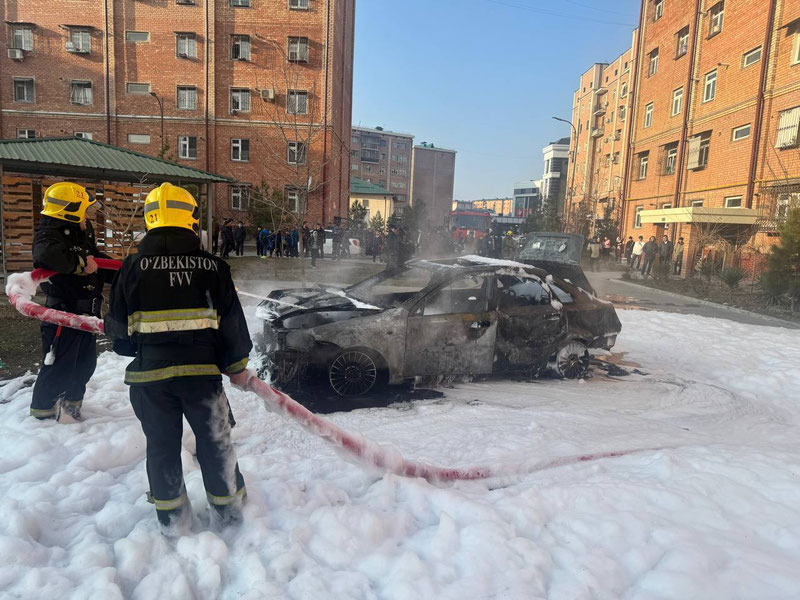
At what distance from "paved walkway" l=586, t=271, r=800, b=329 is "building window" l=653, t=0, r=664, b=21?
19489mm

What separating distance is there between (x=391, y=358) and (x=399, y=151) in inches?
3502

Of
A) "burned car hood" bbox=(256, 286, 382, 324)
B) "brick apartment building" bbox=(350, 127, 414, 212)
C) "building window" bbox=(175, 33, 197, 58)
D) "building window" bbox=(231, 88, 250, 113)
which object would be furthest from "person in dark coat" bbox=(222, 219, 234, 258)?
"brick apartment building" bbox=(350, 127, 414, 212)

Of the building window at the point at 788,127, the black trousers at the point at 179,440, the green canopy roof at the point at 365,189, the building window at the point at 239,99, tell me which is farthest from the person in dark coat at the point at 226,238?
the green canopy roof at the point at 365,189

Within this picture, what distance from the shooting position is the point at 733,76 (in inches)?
922

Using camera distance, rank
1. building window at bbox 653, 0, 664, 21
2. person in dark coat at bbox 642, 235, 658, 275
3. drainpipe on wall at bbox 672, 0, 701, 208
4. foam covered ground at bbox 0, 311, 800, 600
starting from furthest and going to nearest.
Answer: building window at bbox 653, 0, 664, 21
drainpipe on wall at bbox 672, 0, 701, 208
person in dark coat at bbox 642, 235, 658, 275
foam covered ground at bbox 0, 311, 800, 600

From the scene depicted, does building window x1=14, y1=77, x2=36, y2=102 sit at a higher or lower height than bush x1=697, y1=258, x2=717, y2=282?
higher

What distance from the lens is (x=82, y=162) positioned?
531 inches

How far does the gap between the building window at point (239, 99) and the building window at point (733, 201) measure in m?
26.9

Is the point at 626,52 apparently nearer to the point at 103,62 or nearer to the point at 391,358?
the point at 103,62

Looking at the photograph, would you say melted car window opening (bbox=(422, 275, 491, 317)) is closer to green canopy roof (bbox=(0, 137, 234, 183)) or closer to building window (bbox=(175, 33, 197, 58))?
green canopy roof (bbox=(0, 137, 234, 183))

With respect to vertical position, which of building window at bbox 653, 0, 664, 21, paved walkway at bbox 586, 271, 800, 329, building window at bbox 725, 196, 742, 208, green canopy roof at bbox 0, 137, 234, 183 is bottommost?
paved walkway at bbox 586, 271, 800, 329

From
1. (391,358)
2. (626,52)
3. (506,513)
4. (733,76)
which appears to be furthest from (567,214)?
(506,513)

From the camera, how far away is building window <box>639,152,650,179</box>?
103ft

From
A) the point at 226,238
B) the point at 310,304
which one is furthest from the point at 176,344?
the point at 226,238
